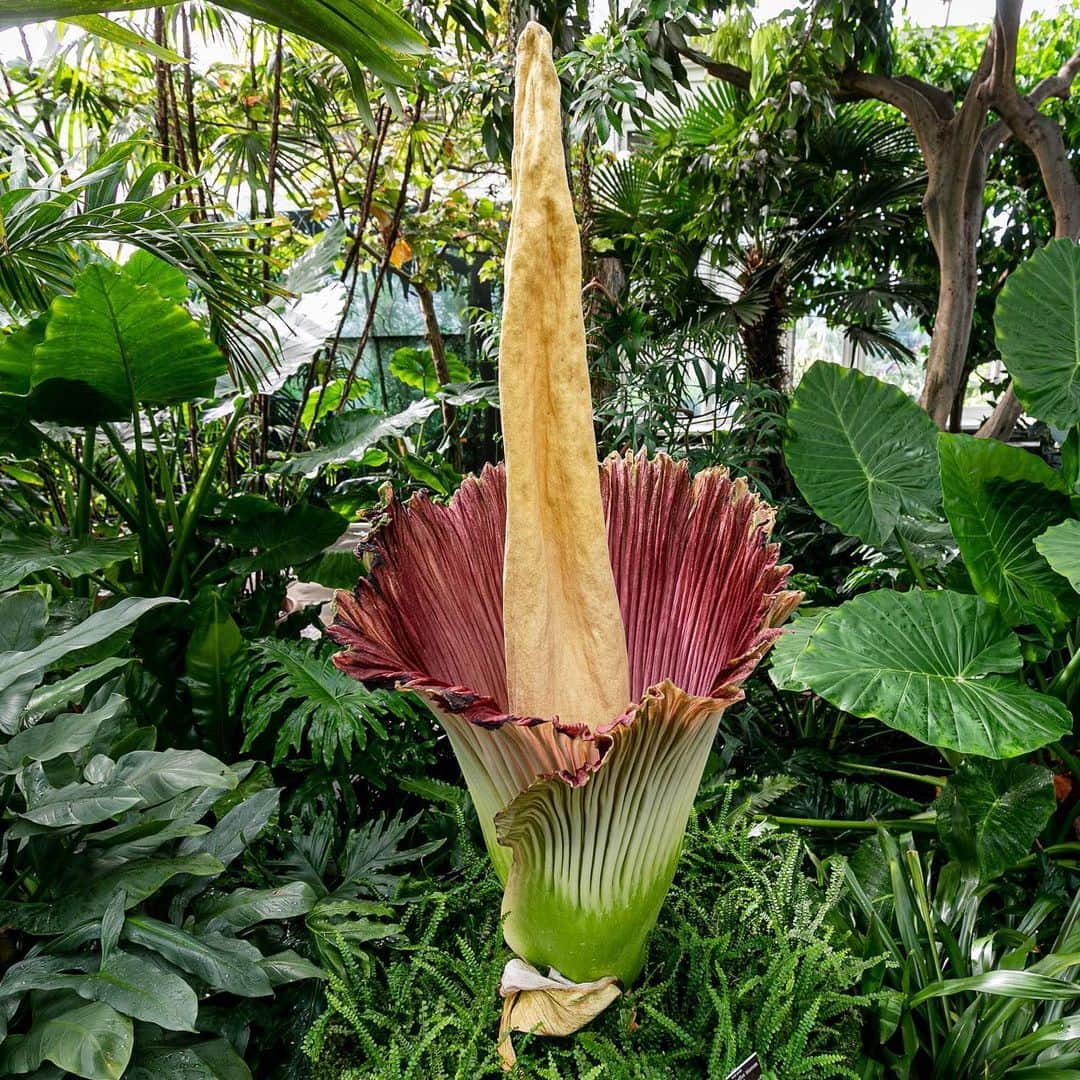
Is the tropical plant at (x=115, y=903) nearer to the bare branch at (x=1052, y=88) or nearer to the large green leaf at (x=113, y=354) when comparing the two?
the large green leaf at (x=113, y=354)

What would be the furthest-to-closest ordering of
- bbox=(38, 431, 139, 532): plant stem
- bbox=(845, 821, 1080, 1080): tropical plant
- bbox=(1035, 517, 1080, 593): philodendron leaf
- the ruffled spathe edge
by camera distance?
bbox=(38, 431, 139, 532): plant stem
bbox=(1035, 517, 1080, 593): philodendron leaf
bbox=(845, 821, 1080, 1080): tropical plant
the ruffled spathe edge

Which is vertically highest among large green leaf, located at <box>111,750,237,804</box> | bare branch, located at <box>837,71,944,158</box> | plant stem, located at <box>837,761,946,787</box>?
bare branch, located at <box>837,71,944,158</box>

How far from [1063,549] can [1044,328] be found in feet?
1.98

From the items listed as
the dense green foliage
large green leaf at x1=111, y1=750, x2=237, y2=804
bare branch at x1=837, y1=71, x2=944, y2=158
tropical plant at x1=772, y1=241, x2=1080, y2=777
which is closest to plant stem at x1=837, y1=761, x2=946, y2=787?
the dense green foliage

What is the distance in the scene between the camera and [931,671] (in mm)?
1174

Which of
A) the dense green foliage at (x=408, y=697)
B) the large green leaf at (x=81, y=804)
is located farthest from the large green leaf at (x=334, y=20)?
the large green leaf at (x=81, y=804)

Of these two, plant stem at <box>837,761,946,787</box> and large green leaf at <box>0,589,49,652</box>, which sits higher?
large green leaf at <box>0,589,49,652</box>

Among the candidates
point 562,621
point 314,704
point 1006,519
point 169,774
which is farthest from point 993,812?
point 169,774

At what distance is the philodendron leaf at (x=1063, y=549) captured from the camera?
103 centimetres

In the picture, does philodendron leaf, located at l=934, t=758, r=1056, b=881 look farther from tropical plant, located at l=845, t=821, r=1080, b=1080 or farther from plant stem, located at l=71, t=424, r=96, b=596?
plant stem, located at l=71, t=424, r=96, b=596

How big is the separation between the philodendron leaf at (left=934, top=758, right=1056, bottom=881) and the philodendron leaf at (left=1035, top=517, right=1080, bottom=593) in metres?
0.30

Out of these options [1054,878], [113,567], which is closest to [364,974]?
[1054,878]

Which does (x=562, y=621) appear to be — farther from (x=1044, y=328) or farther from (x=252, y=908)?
(x=1044, y=328)

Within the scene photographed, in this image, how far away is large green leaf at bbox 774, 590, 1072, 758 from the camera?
104cm
